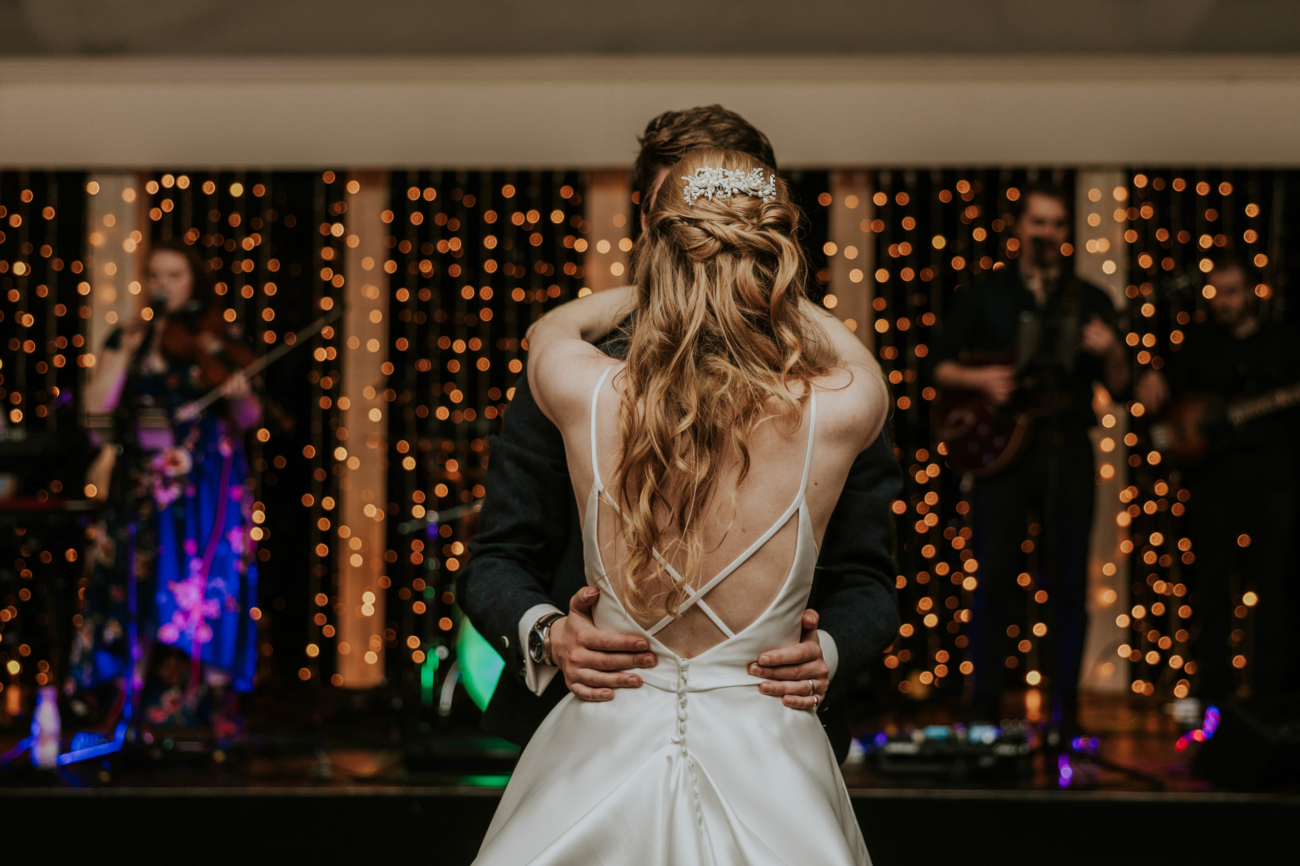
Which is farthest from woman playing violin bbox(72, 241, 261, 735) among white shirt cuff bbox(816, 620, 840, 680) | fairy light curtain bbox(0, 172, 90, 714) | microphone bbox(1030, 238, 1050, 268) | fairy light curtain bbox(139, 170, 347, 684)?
white shirt cuff bbox(816, 620, 840, 680)

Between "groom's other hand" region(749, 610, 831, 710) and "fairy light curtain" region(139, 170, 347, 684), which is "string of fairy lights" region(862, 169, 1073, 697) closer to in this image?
"fairy light curtain" region(139, 170, 347, 684)

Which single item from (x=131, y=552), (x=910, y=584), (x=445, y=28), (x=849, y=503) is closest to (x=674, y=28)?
(x=445, y=28)

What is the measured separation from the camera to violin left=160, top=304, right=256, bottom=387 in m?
4.03

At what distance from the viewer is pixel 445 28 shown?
204 inches

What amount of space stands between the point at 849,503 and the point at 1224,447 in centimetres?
349

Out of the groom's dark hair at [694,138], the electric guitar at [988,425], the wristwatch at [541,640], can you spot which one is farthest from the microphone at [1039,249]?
the wristwatch at [541,640]

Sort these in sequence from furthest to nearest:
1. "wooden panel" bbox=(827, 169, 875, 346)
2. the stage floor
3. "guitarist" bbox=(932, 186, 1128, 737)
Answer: "wooden panel" bbox=(827, 169, 875, 346) → "guitarist" bbox=(932, 186, 1128, 737) → the stage floor

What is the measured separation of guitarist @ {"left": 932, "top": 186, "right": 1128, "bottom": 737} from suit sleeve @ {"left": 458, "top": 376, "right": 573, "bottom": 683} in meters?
2.57

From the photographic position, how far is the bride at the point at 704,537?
1209mm

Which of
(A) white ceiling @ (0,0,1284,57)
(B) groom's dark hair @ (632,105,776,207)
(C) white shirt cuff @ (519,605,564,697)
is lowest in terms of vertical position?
(C) white shirt cuff @ (519,605,564,697)

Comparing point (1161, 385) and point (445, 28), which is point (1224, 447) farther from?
point (445, 28)

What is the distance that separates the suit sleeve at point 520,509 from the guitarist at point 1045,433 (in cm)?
257

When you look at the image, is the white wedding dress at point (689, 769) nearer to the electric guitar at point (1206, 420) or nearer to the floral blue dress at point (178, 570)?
the floral blue dress at point (178, 570)

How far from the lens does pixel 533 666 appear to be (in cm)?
137
